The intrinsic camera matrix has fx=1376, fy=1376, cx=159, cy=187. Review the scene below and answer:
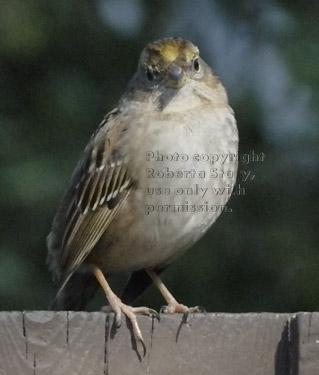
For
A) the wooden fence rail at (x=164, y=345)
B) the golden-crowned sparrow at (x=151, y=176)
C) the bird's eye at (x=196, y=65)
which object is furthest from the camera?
the bird's eye at (x=196, y=65)

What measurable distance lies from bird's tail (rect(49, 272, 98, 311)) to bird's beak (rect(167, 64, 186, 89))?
80 centimetres

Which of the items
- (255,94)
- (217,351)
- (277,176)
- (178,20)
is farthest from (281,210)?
(217,351)

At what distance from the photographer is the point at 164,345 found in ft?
11.8

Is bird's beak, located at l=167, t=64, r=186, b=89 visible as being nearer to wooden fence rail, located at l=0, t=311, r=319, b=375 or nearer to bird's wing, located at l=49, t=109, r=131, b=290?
bird's wing, located at l=49, t=109, r=131, b=290

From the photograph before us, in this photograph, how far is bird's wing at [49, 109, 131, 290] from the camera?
4.86 metres

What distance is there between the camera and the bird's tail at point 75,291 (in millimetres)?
5125

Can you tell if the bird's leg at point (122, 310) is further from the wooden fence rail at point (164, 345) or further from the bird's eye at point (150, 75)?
the bird's eye at point (150, 75)

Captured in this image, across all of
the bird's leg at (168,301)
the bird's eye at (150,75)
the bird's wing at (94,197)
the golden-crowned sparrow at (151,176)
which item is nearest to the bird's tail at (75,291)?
the golden-crowned sparrow at (151,176)

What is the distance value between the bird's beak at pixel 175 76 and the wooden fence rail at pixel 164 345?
1439 millimetres

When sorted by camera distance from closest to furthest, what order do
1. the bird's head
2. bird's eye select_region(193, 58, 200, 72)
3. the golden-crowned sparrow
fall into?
the golden-crowned sparrow, the bird's head, bird's eye select_region(193, 58, 200, 72)

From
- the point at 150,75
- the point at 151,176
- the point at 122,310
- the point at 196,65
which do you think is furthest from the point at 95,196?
the point at 122,310

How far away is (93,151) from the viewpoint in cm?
→ 498

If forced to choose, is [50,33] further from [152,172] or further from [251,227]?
[152,172]

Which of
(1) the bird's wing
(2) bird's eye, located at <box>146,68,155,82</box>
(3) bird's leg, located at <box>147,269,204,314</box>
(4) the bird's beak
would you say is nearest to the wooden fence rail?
(3) bird's leg, located at <box>147,269,204,314</box>
